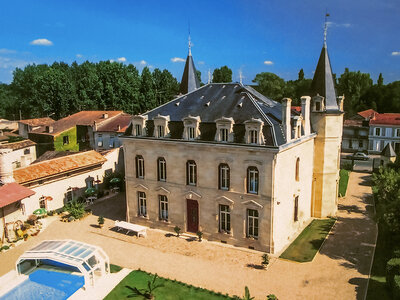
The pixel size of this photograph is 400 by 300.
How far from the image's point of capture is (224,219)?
2691 centimetres

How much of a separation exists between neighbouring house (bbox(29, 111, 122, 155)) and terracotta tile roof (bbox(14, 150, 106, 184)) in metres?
17.7

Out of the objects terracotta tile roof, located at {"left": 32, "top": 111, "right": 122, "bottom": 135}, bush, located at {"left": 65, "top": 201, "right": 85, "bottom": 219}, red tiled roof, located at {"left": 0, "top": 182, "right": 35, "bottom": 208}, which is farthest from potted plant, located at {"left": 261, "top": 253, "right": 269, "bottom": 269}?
terracotta tile roof, located at {"left": 32, "top": 111, "right": 122, "bottom": 135}

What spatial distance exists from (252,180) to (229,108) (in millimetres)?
6260

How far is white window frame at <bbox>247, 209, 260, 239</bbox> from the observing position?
83.8 feet

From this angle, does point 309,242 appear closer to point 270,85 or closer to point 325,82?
point 325,82

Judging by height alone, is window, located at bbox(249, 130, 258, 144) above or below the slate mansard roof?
below

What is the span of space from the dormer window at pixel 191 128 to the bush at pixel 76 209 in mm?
13532

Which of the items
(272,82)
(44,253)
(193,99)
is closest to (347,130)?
(272,82)

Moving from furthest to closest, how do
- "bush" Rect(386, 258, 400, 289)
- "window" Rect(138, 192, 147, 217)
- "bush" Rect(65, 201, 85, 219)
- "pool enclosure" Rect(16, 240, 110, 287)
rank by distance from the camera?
"bush" Rect(65, 201, 85, 219) → "window" Rect(138, 192, 147, 217) → "pool enclosure" Rect(16, 240, 110, 287) → "bush" Rect(386, 258, 400, 289)

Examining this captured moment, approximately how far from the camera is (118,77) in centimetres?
7812

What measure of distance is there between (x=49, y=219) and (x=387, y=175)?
3073 centimetres

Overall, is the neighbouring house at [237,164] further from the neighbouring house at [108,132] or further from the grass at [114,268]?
the neighbouring house at [108,132]

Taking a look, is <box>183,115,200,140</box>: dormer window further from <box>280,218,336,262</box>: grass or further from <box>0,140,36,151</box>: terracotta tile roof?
<box>0,140,36,151</box>: terracotta tile roof

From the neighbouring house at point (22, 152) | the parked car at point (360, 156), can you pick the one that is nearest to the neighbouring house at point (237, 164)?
the neighbouring house at point (22, 152)
